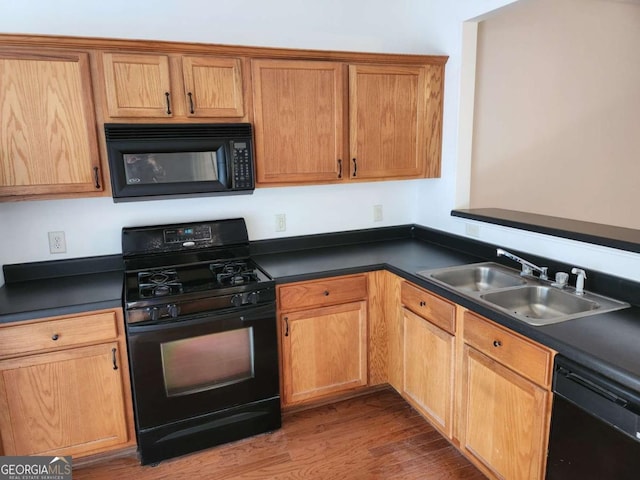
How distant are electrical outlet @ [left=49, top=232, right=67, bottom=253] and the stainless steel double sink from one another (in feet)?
6.39

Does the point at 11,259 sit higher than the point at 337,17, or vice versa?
the point at 337,17

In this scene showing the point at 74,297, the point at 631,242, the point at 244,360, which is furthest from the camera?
the point at 244,360

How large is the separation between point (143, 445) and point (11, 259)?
1.21 metres

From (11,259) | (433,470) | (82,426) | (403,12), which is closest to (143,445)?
(82,426)

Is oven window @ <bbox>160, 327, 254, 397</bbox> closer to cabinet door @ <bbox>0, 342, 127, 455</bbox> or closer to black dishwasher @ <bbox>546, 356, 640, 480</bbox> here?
cabinet door @ <bbox>0, 342, 127, 455</bbox>

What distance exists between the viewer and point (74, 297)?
213cm

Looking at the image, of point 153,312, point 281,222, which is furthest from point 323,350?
point 153,312

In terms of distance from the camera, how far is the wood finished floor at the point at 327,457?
218cm

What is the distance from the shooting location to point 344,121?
265 centimetres

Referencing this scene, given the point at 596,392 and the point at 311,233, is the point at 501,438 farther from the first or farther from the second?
the point at 311,233

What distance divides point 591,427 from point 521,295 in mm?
773

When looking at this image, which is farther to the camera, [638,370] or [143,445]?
[143,445]

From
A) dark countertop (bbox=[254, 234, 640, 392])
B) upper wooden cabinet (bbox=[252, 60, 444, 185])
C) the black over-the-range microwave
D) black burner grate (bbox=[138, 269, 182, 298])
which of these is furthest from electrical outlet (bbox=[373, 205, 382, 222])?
black burner grate (bbox=[138, 269, 182, 298])

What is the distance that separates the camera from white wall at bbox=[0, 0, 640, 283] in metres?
2.38
